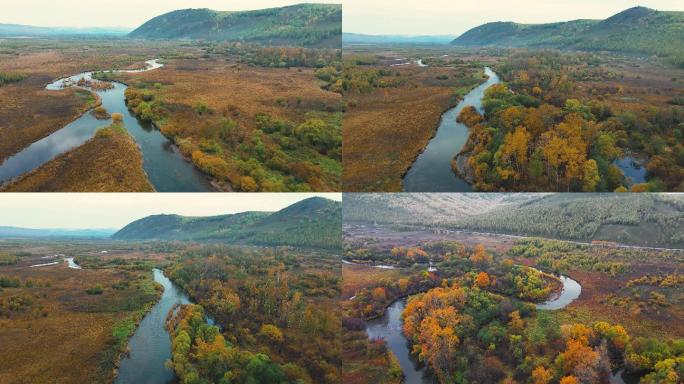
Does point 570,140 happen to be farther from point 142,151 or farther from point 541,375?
point 142,151

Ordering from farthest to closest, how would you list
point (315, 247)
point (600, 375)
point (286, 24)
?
point (286, 24)
point (315, 247)
point (600, 375)

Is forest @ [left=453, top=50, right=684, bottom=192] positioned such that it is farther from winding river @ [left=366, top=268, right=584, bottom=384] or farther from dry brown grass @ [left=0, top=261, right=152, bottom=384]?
dry brown grass @ [left=0, top=261, right=152, bottom=384]

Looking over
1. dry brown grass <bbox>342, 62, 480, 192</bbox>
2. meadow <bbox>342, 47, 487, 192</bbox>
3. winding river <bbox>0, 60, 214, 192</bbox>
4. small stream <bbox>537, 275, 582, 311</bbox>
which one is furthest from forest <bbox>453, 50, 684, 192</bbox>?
winding river <bbox>0, 60, 214, 192</bbox>

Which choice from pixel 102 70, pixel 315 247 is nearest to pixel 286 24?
pixel 102 70

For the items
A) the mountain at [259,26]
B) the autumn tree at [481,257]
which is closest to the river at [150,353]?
the autumn tree at [481,257]

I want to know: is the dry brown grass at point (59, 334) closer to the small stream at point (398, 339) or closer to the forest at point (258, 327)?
the forest at point (258, 327)

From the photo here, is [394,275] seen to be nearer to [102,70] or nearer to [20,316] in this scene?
[20,316]
